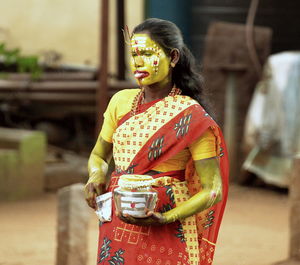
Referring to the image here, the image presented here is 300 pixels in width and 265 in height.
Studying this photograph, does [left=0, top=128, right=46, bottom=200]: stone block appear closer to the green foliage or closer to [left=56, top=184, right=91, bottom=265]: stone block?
the green foliage

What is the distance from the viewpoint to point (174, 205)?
3365 millimetres

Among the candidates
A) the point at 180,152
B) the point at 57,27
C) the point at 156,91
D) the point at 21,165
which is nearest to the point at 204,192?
the point at 180,152

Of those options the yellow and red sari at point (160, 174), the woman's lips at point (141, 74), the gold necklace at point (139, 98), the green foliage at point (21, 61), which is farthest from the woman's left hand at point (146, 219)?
the green foliage at point (21, 61)

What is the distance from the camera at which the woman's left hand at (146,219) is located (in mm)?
3174

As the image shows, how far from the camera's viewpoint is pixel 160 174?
3357 mm

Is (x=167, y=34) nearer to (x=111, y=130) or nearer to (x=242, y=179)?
(x=111, y=130)

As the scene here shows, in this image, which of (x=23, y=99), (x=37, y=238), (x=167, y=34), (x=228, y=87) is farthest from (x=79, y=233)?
(x=23, y=99)

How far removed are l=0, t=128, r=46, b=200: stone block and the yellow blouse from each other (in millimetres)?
6040

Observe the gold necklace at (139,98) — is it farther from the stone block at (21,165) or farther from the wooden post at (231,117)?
the wooden post at (231,117)

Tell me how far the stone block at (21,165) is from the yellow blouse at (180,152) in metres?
6.04

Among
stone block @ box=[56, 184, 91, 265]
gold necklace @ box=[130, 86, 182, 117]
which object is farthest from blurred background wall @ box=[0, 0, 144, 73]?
gold necklace @ box=[130, 86, 182, 117]

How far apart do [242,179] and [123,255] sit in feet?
25.2

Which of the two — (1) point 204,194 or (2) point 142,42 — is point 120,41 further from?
(1) point 204,194

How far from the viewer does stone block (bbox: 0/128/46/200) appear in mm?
9461
